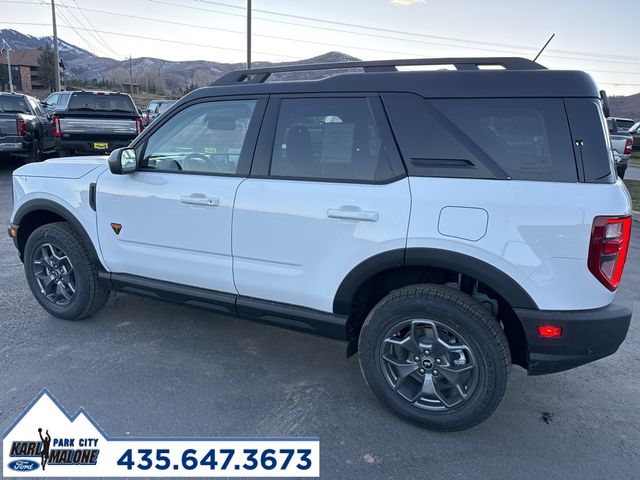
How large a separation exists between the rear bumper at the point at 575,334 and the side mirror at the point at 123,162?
2.72 metres

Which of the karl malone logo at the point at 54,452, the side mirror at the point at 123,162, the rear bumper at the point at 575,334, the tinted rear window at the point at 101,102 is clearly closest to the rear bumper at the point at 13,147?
the tinted rear window at the point at 101,102

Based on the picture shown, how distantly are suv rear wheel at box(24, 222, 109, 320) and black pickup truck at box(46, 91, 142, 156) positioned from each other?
7.42 meters

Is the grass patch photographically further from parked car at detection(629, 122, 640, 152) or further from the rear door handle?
the rear door handle

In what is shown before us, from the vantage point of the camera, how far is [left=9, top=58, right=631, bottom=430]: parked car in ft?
7.52

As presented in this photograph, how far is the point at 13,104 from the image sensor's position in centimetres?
1173

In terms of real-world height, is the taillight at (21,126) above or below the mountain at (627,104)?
below

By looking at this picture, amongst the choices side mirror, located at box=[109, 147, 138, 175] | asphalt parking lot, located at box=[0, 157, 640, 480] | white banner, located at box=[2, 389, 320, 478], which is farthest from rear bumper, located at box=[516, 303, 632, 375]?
side mirror, located at box=[109, 147, 138, 175]

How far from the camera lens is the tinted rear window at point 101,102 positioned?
Answer: 37.0 feet

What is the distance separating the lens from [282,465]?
2418 mm

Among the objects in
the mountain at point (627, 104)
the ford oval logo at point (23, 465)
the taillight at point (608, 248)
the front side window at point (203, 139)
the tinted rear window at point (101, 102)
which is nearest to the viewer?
the taillight at point (608, 248)

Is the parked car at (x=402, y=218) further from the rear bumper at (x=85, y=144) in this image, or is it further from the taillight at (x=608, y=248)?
the rear bumper at (x=85, y=144)

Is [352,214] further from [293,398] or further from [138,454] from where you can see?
[138,454]

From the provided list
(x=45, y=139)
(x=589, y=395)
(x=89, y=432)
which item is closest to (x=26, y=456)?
(x=89, y=432)

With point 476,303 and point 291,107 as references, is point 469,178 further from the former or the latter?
point 291,107
